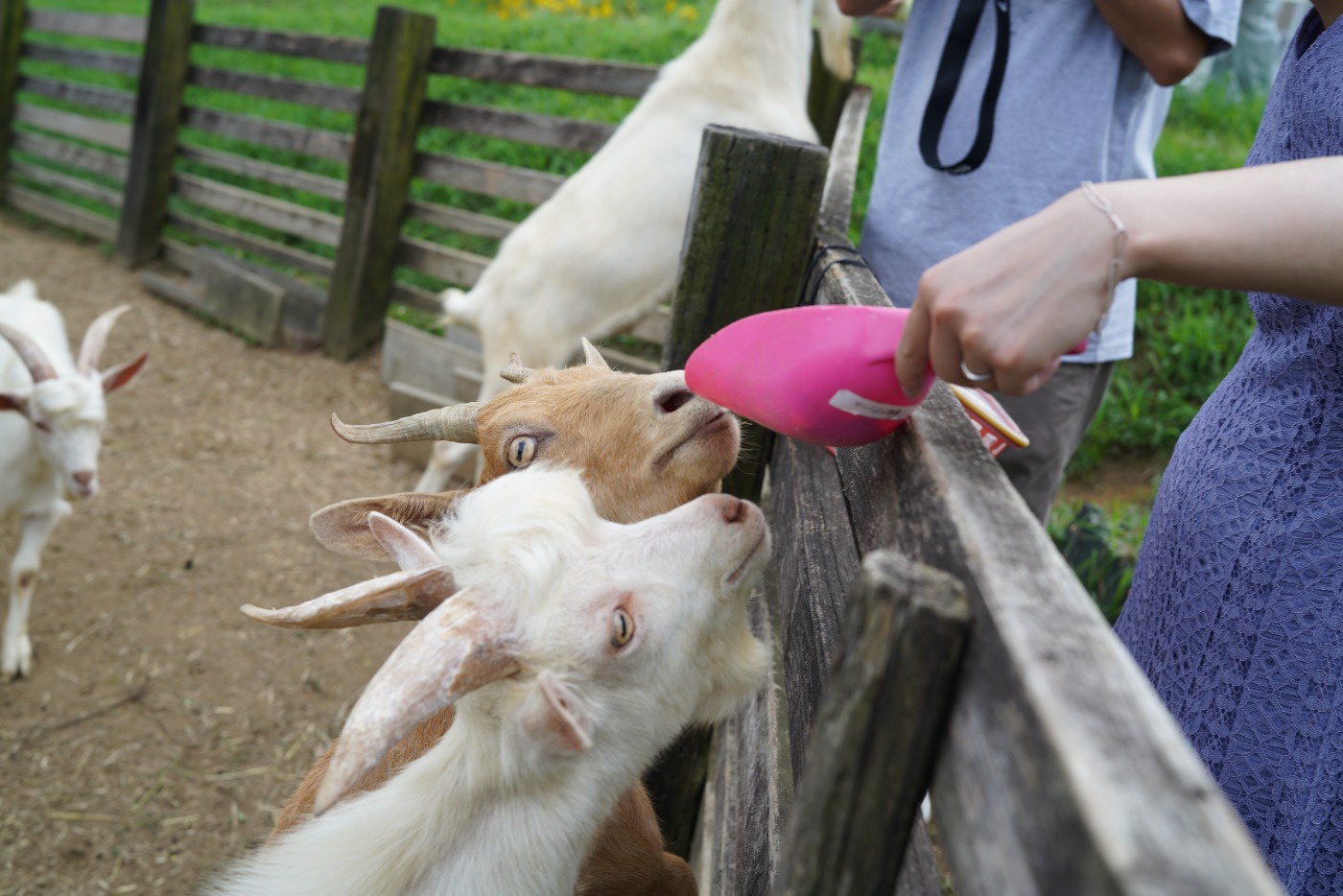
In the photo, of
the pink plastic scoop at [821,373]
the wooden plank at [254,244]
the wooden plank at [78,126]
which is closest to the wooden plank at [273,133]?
the wooden plank at [254,244]

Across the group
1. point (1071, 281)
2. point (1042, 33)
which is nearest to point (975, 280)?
point (1071, 281)

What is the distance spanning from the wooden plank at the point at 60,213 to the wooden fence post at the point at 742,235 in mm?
9156

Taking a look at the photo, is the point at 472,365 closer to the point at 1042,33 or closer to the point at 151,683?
the point at 151,683

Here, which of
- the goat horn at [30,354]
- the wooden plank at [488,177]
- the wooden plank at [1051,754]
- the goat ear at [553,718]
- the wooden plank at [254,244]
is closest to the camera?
the wooden plank at [1051,754]

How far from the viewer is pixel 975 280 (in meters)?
0.92

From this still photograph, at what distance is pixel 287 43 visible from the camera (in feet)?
25.1

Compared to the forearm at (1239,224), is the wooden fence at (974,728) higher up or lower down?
lower down

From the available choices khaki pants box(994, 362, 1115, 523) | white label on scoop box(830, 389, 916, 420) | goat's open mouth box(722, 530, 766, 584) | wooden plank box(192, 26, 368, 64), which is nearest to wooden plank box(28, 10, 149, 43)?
wooden plank box(192, 26, 368, 64)

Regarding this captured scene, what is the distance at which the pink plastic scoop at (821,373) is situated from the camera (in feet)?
3.91

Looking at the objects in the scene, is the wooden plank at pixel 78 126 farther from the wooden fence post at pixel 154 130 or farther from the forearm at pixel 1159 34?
the forearm at pixel 1159 34

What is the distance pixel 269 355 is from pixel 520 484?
633 centimetres

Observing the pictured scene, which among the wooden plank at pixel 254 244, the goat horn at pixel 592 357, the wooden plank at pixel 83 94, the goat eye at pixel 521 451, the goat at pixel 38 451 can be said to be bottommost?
the goat at pixel 38 451

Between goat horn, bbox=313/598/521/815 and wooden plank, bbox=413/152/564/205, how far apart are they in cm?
520

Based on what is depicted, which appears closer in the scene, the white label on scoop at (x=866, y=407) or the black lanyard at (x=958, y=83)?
the white label on scoop at (x=866, y=407)
